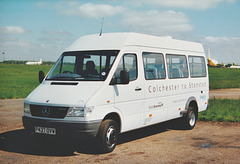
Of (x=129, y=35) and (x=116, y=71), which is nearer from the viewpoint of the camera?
(x=116, y=71)

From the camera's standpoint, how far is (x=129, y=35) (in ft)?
26.3

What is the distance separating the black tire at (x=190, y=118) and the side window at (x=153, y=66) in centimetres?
186

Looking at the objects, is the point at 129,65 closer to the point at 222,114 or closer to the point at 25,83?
the point at 222,114

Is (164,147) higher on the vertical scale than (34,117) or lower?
lower

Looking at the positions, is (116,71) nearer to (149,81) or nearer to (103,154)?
(149,81)

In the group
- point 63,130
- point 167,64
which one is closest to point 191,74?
point 167,64

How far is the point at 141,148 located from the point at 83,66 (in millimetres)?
2287

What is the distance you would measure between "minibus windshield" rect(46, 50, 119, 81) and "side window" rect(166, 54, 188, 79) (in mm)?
2437

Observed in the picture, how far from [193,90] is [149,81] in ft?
9.21

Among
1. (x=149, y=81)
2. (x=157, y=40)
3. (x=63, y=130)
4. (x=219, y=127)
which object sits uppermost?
(x=157, y=40)

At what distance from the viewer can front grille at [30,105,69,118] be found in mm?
6720

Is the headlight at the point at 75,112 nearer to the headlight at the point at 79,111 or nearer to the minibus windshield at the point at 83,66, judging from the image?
the headlight at the point at 79,111

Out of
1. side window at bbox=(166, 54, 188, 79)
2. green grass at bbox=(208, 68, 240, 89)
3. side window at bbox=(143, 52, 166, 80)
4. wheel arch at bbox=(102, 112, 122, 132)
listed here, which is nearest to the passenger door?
wheel arch at bbox=(102, 112, 122, 132)

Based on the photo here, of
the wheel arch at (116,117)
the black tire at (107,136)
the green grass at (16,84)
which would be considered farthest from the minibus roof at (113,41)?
the green grass at (16,84)
